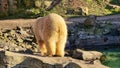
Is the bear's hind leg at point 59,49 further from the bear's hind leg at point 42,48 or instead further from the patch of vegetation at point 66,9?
the patch of vegetation at point 66,9

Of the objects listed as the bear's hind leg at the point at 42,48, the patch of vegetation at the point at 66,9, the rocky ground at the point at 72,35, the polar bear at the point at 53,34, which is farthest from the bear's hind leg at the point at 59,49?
the patch of vegetation at the point at 66,9

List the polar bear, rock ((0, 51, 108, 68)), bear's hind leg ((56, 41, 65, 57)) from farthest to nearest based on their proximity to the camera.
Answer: bear's hind leg ((56, 41, 65, 57)) → the polar bear → rock ((0, 51, 108, 68))

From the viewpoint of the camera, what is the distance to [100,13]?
3706cm

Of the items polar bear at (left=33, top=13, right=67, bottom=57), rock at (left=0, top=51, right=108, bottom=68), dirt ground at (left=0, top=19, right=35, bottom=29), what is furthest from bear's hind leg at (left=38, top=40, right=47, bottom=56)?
dirt ground at (left=0, top=19, right=35, bottom=29)

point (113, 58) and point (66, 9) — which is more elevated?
point (66, 9)

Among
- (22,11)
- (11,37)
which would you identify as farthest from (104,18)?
(11,37)

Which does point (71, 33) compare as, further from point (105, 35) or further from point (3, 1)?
point (3, 1)

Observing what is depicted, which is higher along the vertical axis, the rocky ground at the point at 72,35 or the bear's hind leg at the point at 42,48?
the bear's hind leg at the point at 42,48

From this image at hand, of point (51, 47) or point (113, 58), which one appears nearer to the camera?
point (51, 47)

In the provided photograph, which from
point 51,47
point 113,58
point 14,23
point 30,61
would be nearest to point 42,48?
point 51,47

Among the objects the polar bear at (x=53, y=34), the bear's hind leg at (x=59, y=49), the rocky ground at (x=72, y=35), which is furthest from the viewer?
the rocky ground at (x=72, y=35)

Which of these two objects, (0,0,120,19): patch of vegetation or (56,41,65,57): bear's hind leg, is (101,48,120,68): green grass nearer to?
(56,41,65,57): bear's hind leg

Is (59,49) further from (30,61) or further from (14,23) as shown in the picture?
(14,23)

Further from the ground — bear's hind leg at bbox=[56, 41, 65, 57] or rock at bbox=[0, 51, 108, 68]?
bear's hind leg at bbox=[56, 41, 65, 57]
